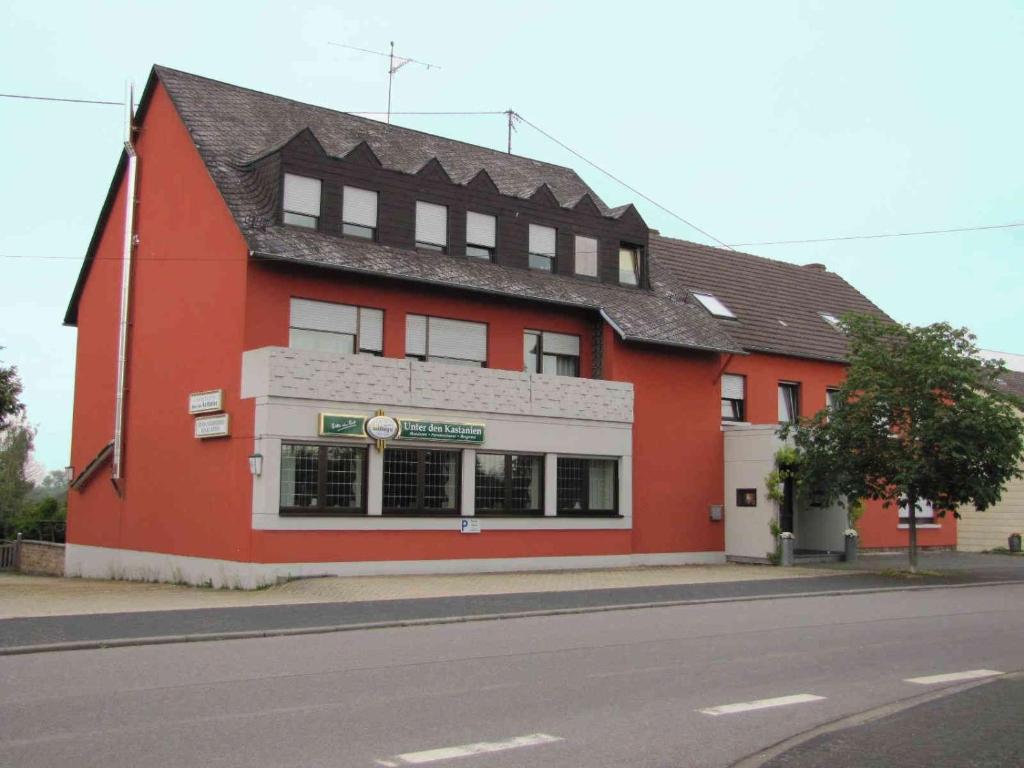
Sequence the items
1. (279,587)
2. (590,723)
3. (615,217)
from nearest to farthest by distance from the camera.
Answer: (590,723) → (279,587) → (615,217)

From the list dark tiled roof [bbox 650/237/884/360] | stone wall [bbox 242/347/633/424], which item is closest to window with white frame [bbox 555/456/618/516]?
stone wall [bbox 242/347/633/424]

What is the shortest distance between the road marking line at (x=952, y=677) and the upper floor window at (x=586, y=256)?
1795 centimetres

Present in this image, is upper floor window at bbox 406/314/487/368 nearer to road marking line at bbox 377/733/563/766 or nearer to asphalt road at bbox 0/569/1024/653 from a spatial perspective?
asphalt road at bbox 0/569/1024/653

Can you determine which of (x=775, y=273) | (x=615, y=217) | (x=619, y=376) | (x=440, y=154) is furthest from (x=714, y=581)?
(x=775, y=273)

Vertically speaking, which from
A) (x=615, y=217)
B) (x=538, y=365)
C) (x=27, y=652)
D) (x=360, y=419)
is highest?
(x=615, y=217)

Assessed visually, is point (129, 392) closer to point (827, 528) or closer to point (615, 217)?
point (615, 217)

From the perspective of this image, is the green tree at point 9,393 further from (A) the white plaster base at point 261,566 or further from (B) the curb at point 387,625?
(B) the curb at point 387,625

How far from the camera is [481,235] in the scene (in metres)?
26.2

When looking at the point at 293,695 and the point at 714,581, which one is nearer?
the point at 293,695

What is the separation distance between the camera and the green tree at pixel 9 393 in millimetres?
28281

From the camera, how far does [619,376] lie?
26438mm

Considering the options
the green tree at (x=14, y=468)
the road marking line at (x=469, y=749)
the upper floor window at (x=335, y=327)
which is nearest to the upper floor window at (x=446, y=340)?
the upper floor window at (x=335, y=327)

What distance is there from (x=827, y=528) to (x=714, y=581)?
29.1ft

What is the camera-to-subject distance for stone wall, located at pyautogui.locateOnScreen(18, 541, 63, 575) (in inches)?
1214
